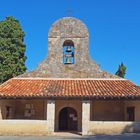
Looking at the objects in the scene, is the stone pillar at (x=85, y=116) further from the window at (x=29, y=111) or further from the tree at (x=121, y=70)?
the tree at (x=121, y=70)

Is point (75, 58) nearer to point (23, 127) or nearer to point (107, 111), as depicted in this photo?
point (107, 111)

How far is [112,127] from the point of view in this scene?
2097cm

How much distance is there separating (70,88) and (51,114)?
2.44 m

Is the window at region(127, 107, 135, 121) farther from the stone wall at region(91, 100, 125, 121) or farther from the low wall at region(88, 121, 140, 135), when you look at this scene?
the low wall at region(88, 121, 140, 135)

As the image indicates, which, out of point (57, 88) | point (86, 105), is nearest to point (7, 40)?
point (57, 88)

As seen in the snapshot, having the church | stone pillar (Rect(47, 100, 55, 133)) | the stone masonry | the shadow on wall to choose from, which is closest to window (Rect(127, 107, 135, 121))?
the church

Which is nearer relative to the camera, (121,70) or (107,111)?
(107,111)

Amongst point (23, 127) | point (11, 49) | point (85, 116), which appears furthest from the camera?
point (11, 49)

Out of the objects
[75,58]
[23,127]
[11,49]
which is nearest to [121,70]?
[11,49]

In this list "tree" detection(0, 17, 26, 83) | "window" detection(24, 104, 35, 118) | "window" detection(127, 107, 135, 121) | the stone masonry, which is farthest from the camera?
"tree" detection(0, 17, 26, 83)

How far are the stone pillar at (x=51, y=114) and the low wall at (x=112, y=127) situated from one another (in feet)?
7.63

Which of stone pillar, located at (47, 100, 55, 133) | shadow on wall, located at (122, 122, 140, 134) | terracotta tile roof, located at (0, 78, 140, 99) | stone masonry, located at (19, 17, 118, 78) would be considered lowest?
shadow on wall, located at (122, 122, 140, 134)

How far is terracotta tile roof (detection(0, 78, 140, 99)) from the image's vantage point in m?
21.0

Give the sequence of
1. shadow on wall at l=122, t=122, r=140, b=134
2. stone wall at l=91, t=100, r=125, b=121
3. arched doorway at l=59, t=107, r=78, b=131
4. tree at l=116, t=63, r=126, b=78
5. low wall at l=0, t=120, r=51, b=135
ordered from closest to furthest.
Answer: low wall at l=0, t=120, r=51, b=135 → shadow on wall at l=122, t=122, r=140, b=134 → stone wall at l=91, t=100, r=125, b=121 → arched doorway at l=59, t=107, r=78, b=131 → tree at l=116, t=63, r=126, b=78
